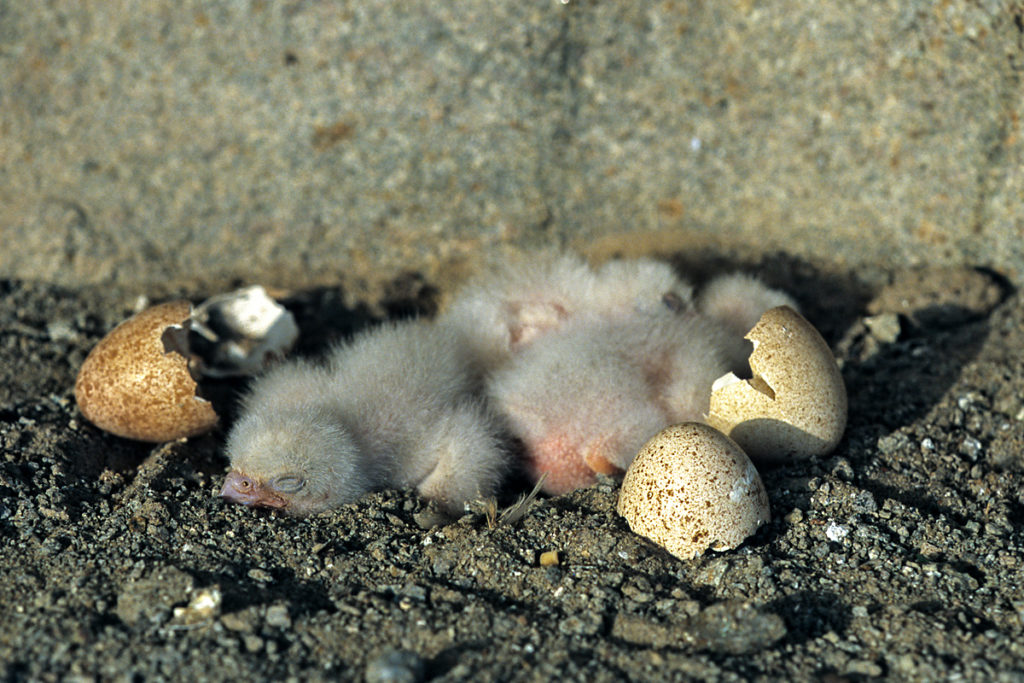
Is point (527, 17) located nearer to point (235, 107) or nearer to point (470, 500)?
point (235, 107)

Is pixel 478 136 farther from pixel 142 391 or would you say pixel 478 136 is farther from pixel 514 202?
pixel 142 391

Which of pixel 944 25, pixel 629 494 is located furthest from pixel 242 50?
pixel 944 25

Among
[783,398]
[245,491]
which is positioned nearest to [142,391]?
[245,491]

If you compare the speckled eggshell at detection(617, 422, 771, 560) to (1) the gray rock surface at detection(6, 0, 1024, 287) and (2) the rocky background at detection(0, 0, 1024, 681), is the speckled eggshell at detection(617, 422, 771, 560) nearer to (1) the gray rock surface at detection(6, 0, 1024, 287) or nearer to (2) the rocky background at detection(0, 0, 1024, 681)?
(2) the rocky background at detection(0, 0, 1024, 681)

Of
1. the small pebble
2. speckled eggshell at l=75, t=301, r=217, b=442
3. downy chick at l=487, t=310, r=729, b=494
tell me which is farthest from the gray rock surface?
the small pebble

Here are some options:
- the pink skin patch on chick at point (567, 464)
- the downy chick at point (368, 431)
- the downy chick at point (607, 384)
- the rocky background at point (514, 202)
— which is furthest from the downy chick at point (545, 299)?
the pink skin patch on chick at point (567, 464)
